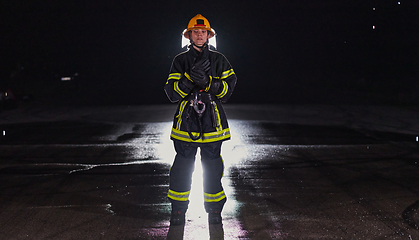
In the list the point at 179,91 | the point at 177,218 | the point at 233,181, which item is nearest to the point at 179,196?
the point at 177,218

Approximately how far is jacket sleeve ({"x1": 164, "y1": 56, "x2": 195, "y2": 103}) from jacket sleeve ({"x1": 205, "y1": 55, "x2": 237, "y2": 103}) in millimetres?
189

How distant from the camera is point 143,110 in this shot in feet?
40.5

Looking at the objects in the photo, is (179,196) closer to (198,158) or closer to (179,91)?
(179,91)

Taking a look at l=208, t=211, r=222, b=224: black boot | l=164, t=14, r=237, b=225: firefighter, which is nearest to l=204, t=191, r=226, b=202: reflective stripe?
l=164, t=14, r=237, b=225: firefighter

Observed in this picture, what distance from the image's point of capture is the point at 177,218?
373 centimetres

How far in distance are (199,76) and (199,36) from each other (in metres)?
0.48

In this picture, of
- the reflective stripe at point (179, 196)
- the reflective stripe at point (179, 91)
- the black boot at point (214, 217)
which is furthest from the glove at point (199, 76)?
the black boot at point (214, 217)

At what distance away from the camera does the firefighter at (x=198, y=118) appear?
142 inches

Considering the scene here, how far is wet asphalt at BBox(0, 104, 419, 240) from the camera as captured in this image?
362 centimetres

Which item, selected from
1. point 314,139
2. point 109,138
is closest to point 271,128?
point 314,139

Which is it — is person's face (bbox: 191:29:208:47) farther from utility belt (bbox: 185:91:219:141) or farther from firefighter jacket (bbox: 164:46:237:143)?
utility belt (bbox: 185:91:219:141)

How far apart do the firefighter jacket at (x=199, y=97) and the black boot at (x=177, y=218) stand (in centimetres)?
74

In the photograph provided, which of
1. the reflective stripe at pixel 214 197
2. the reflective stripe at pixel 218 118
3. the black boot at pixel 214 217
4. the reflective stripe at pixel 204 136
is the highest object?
the reflective stripe at pixel 218 118

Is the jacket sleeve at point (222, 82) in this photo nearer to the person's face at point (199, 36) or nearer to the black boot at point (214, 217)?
the person's face at point (199, 36)
